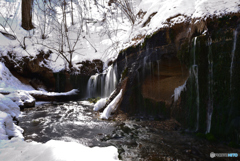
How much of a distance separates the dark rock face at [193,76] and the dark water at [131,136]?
53cm

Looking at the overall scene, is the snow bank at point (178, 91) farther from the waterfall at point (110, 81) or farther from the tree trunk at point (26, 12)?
the tree trunk at point (26, 12)

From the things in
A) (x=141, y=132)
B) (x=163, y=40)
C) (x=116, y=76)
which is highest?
(x=163, y=40)

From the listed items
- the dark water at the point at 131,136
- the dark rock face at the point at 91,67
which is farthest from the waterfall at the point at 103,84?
the dark water at the point at 131,136

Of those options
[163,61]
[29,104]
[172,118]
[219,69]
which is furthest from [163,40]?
[29,104]

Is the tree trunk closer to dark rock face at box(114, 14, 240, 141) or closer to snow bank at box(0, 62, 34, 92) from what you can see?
snow bank at box(0, 62, 34, 92)

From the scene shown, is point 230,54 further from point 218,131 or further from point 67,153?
point 67,153

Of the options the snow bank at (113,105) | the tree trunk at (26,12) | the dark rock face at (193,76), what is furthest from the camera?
the tree trunk at (26,12)

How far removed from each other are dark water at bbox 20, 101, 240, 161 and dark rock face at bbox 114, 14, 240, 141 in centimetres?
53

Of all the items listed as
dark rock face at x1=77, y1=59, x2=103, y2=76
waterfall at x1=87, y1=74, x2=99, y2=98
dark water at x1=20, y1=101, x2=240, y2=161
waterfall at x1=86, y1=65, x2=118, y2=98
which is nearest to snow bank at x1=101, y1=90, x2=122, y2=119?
dark water at x1=20, y1=101, x2=240, y2=161

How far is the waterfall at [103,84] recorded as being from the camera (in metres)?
8.62

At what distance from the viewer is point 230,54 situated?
12.0ft

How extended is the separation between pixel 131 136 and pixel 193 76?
2.49 m

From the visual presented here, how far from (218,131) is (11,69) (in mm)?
13255

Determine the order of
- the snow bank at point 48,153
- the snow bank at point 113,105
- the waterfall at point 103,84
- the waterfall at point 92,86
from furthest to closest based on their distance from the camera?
1. the waterfall at point 92,86
2. the waterfall at point 103,84
3. the snow bank at point 113,105
4. the snow bank at point 48,153
